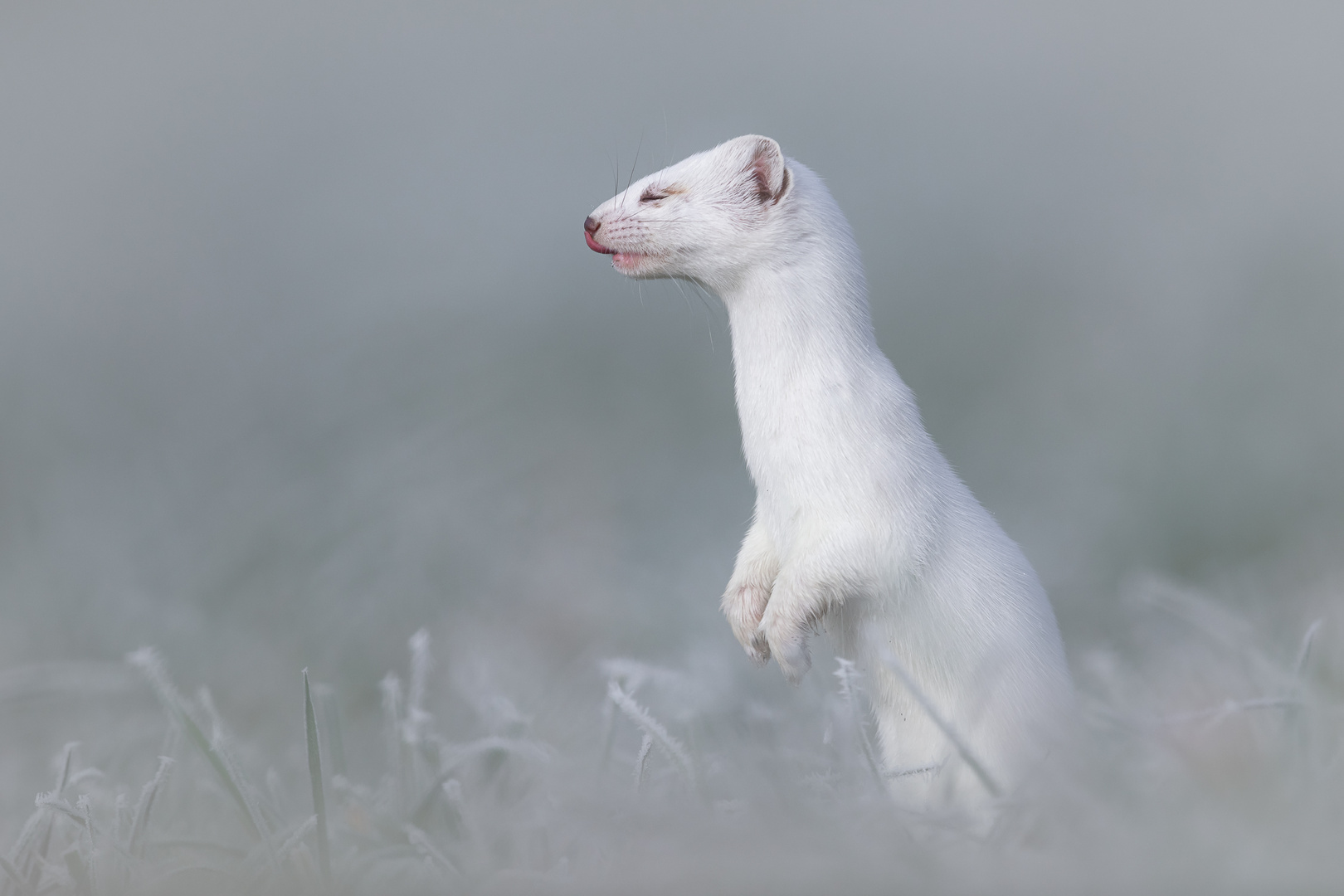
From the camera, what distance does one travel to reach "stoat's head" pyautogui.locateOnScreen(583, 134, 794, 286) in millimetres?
916

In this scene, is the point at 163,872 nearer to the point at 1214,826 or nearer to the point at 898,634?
the point at 898,634

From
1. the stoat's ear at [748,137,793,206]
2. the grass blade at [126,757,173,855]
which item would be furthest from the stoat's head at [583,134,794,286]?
the grass blade at [126,757,173,855]

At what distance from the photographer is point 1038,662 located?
Answer: 858mm

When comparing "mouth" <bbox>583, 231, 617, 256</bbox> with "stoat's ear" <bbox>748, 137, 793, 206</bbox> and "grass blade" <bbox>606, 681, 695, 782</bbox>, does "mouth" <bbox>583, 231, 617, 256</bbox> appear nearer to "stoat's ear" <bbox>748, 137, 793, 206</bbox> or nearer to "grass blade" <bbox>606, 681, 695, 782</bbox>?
"stoat's ear" <bbox>748, 137, 793, 206</bbox>

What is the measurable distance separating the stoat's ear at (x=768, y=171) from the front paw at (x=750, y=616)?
355mm

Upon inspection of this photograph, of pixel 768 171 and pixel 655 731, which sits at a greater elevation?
pixel 768 171

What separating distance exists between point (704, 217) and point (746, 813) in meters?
0.51

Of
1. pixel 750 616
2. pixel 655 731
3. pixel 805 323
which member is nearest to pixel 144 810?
pixel 655 731

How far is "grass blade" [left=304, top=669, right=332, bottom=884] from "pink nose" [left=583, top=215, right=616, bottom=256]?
45 cm

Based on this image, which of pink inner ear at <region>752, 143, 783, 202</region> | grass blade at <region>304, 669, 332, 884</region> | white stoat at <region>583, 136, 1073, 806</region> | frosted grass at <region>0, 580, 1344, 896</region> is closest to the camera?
frosted grass at <region>0, 580, 1344, 896</region>

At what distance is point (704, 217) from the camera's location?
92 centimetres

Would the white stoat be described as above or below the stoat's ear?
below

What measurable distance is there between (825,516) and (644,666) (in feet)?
0.71

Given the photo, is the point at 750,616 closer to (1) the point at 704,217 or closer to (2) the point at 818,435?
(2) the point at 818,435
